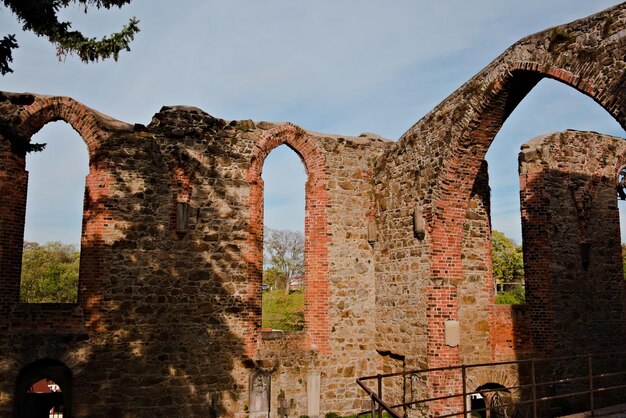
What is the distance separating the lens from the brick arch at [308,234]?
10562mm

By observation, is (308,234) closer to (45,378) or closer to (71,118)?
(71,118)

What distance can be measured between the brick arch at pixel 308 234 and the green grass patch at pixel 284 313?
35.2 feet

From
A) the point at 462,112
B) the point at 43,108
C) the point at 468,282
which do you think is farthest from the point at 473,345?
the point at 43,108

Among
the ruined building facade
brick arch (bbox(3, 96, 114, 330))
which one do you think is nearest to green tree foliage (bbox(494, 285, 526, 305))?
the ruined building facade

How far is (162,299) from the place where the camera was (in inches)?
386

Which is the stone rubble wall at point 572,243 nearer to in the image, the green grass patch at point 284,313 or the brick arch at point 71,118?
the brick arch at point 71,118

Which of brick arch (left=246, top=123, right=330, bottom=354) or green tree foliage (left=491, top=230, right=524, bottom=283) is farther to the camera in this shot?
green tree foliage (left=491, top=230, right=524, bottom=283)

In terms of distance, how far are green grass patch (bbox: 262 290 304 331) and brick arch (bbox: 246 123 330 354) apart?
1073 cm

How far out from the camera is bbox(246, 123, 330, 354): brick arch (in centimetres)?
1056

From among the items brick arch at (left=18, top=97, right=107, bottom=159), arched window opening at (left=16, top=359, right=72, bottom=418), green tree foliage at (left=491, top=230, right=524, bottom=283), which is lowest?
arched window opening at (left=16, top=359, right=72, bottom=418)

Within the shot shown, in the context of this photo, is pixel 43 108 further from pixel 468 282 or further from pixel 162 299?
pixel 468 282

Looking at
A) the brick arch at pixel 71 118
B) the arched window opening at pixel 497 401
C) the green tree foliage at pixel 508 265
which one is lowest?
the arched window opening at pixel 497 401

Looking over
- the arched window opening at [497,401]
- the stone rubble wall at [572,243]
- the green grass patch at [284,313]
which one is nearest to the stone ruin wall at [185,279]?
the arched window opening at [497,401]

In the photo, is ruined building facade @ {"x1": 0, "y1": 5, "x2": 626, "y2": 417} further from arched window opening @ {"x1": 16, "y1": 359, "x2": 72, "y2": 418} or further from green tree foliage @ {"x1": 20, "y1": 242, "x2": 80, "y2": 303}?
green tree foliage @ {"x1": 20, "y1": 242, "x2": 80, "y2": 303}
